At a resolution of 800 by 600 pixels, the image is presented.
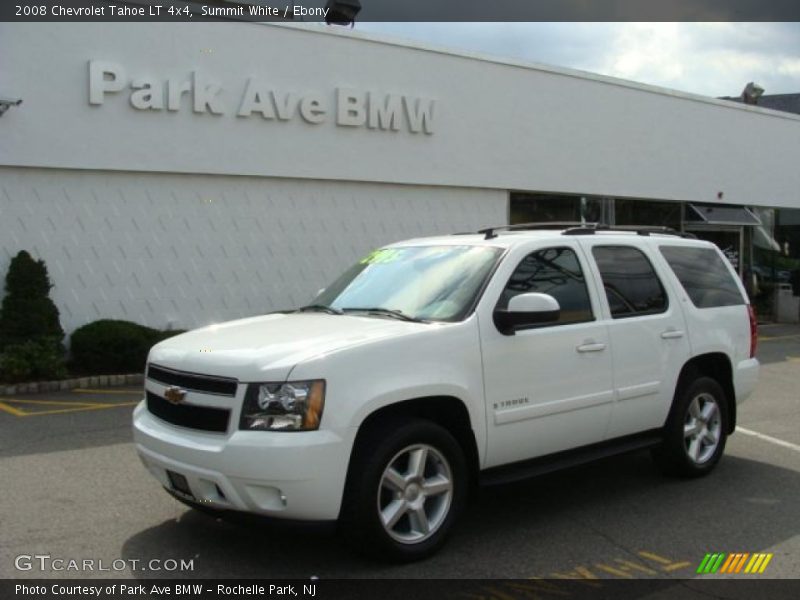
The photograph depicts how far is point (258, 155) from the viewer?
544 inches

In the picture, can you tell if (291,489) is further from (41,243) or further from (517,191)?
(517,191)

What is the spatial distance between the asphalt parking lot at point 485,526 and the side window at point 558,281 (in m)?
1.37

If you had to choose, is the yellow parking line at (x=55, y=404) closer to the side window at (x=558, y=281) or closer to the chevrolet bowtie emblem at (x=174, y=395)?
the chevrolet bowtie emblem at (x=174, y=395)

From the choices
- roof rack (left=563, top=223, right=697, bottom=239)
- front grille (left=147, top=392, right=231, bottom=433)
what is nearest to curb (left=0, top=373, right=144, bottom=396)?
front grille (left=147, top=392, right=231, bottom=433)

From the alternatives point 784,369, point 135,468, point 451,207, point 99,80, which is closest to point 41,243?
point 99,80

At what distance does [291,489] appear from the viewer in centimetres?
418

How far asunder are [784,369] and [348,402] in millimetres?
10925

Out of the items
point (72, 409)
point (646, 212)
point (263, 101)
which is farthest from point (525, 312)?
point (646, 212)

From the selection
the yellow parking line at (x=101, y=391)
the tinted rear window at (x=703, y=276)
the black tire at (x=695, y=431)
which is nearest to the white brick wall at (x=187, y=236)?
the yellow parking line at (x=101, y=391)

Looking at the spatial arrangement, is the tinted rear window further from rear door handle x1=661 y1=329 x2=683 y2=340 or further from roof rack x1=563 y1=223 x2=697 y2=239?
rear door handle x1=661 y1=329 x2=683 y2=340

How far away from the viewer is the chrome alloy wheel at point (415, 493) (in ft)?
14.9

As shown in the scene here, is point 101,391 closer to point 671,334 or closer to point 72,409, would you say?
point 72,409

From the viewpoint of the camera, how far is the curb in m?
10.6

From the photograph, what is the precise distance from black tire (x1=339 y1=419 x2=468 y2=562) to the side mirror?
30.6 inches
